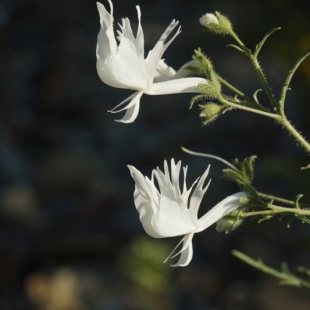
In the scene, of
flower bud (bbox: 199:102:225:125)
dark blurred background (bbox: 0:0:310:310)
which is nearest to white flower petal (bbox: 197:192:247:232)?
flower bud (bbox: 199:102:225:125)

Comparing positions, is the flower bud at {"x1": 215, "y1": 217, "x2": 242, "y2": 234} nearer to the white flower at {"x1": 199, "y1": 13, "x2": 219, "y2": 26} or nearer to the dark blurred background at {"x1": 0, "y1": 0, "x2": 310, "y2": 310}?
the white flower at {"x1": 199, "y1": 13, "x2": 219, "y2": 26}

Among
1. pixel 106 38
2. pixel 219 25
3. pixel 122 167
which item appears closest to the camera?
pixel 106 38

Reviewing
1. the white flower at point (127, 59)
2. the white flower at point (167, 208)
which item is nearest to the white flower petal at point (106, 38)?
the white flower at point (127, 59)

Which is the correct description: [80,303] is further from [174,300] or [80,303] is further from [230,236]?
[230,236]

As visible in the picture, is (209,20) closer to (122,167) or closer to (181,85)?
(181,85)

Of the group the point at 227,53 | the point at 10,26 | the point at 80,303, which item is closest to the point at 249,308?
the point at 80,303

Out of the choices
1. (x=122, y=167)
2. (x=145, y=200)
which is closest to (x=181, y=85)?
(x=145, y=200)

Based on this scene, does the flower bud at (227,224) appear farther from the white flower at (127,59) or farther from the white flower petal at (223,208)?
the white flower at (127,59)
